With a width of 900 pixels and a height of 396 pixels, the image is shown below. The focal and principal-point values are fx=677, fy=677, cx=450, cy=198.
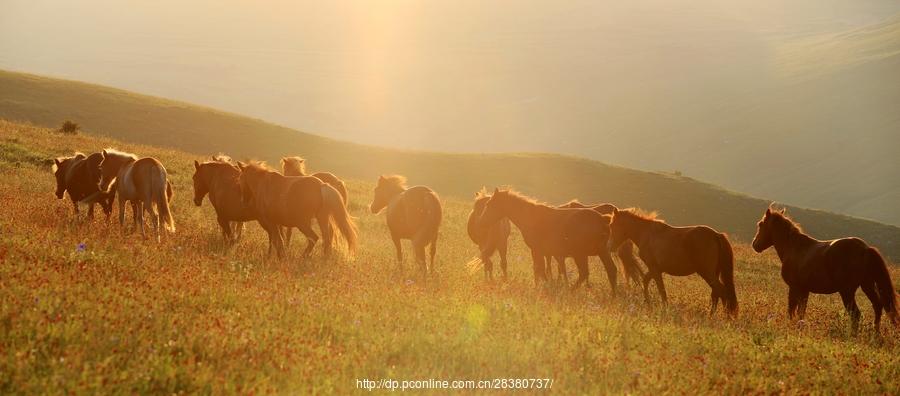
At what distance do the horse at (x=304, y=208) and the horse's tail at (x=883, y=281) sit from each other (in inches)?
391

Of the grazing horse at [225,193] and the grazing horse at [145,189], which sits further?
the grazing horse at [225,193]

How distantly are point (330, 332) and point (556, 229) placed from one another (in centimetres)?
756

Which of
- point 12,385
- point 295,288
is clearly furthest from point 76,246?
point 12,385

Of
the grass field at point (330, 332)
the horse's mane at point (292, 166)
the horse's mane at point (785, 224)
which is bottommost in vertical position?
the grass field at point (330, 332)

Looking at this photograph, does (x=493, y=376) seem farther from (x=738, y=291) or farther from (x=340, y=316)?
(x=738, y=291)

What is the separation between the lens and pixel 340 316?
8.41 m

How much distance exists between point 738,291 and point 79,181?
55.8 feet

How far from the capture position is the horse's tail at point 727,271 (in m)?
13.4

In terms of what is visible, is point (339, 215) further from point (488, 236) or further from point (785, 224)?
point (785, 224)

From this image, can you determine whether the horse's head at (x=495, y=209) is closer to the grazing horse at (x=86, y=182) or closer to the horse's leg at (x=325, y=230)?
the horse's leg at (x=325, y=230)

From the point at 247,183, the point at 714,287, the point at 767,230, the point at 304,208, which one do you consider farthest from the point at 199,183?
the point at 767,230

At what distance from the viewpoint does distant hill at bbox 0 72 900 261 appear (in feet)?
157

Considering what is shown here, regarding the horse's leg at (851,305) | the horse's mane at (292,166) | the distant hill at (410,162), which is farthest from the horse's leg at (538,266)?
the distant hill at (410,162)

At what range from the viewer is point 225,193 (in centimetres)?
1481
